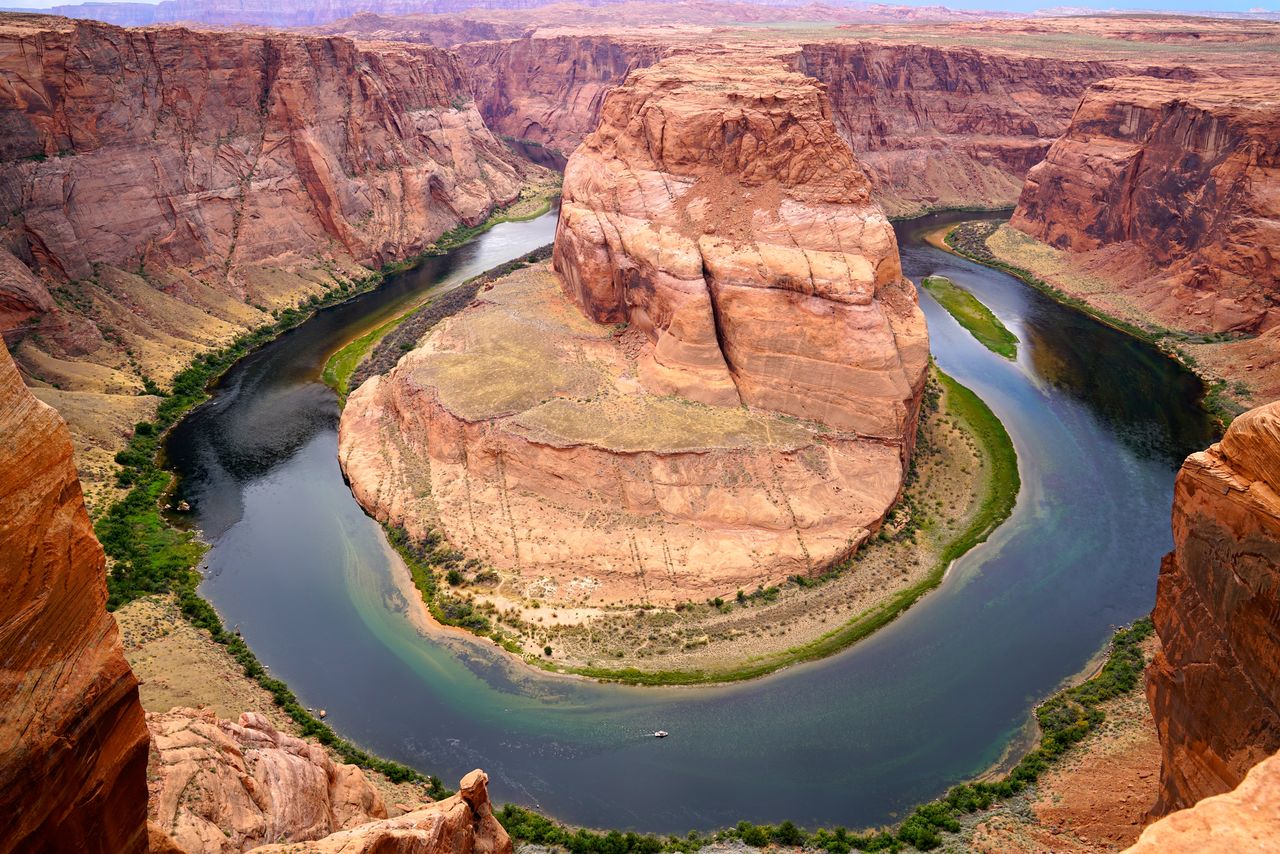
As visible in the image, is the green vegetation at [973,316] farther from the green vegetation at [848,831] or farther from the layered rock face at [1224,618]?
the layered rock face at [1224,618]

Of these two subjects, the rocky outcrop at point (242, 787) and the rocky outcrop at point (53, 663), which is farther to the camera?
the rocky outcrop at point (242, 787)

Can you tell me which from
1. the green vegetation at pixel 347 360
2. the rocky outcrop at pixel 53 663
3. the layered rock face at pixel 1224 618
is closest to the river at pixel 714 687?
the green vegetation at pixel 347 360

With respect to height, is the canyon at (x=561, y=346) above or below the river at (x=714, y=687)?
above

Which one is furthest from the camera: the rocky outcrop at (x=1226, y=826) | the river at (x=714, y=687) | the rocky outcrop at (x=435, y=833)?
the river at (x=714, y=687)

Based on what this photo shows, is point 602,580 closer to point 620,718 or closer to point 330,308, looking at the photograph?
point 620,718

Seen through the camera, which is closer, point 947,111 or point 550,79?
point 947,111

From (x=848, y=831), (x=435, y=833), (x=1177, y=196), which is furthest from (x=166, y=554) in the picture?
(x=1177, y=196)

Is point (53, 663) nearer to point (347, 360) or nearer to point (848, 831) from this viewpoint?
point (848, 831)
